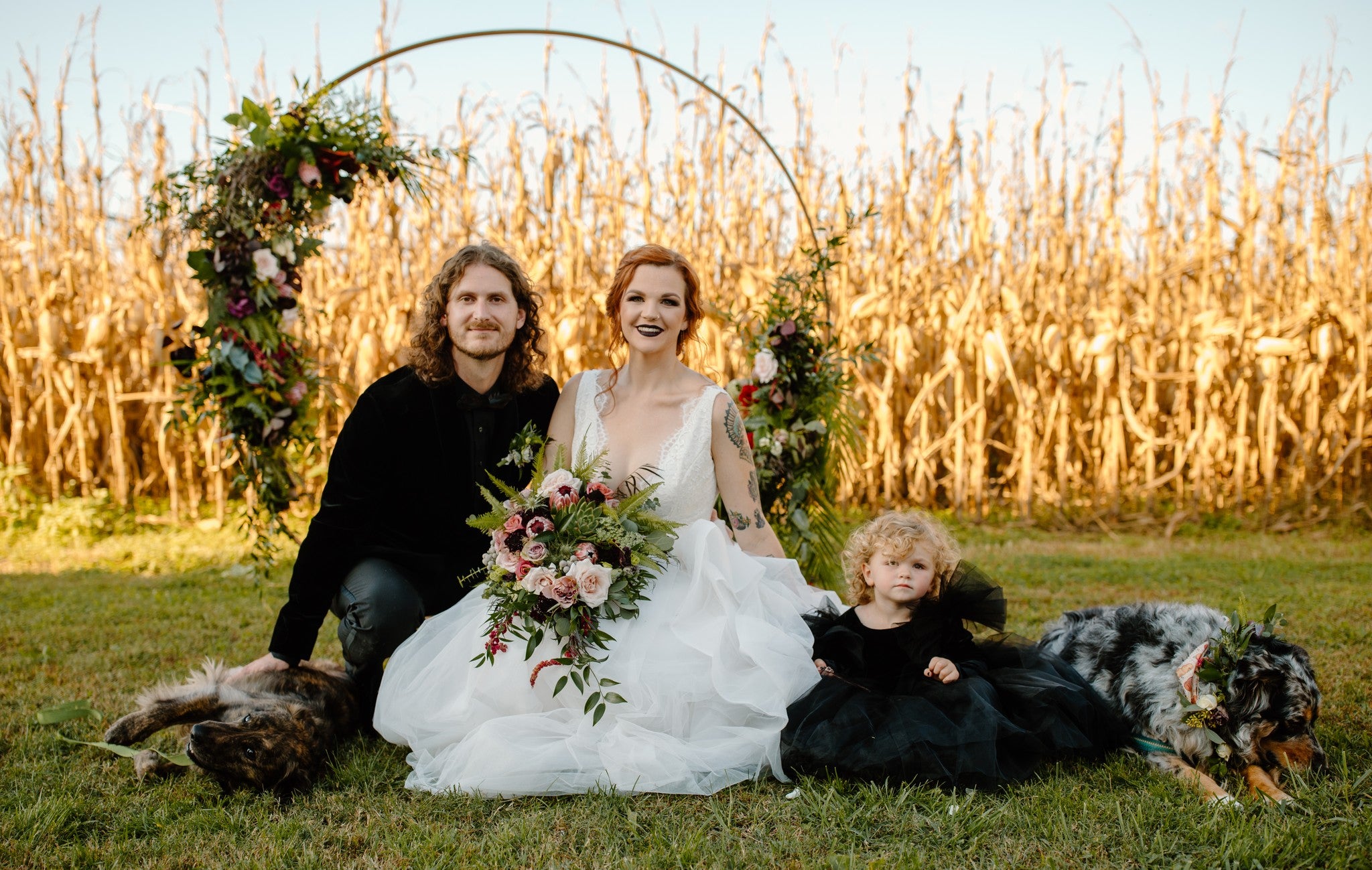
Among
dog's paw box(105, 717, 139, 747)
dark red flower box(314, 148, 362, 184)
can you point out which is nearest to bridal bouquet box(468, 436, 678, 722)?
dog's paw box(105, 717, 139, 747)

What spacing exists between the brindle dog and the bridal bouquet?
0.58m

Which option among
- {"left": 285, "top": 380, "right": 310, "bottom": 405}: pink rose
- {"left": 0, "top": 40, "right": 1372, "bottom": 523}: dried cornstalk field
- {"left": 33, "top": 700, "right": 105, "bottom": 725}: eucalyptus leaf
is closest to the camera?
{"left": 33, "top": 700, "right": 105, "bottom": 725}: eucalyptus leaf

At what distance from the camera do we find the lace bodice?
328cm

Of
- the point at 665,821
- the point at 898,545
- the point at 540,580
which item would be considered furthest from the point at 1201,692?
the point at 540,580

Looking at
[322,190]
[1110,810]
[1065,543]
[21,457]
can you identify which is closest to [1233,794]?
[1110,810]

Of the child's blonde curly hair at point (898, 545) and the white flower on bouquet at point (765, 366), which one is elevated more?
the white flower on bouquet at point (765, 366)

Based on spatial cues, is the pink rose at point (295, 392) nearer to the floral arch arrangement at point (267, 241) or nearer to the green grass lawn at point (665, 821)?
the floral arch arrangement at point (267, 241)

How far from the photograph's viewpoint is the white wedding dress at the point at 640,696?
8.62 ft

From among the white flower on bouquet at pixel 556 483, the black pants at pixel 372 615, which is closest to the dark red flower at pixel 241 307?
the black pants at pixel 372 615

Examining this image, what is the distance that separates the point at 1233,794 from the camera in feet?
8.25

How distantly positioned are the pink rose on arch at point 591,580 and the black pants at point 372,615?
87cm

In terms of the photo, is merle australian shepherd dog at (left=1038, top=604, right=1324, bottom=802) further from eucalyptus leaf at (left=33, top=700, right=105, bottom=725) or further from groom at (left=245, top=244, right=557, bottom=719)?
eucalyptus leaf at (left=33, top=700, right=105, bottom=725)

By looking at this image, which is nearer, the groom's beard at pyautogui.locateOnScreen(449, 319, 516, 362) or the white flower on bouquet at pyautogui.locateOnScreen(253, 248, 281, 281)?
the groom's beard at pyautogui.locateOnScreen(449, 319, 516, 362)

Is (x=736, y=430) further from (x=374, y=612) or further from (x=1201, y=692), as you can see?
(x=1201, y=692)
